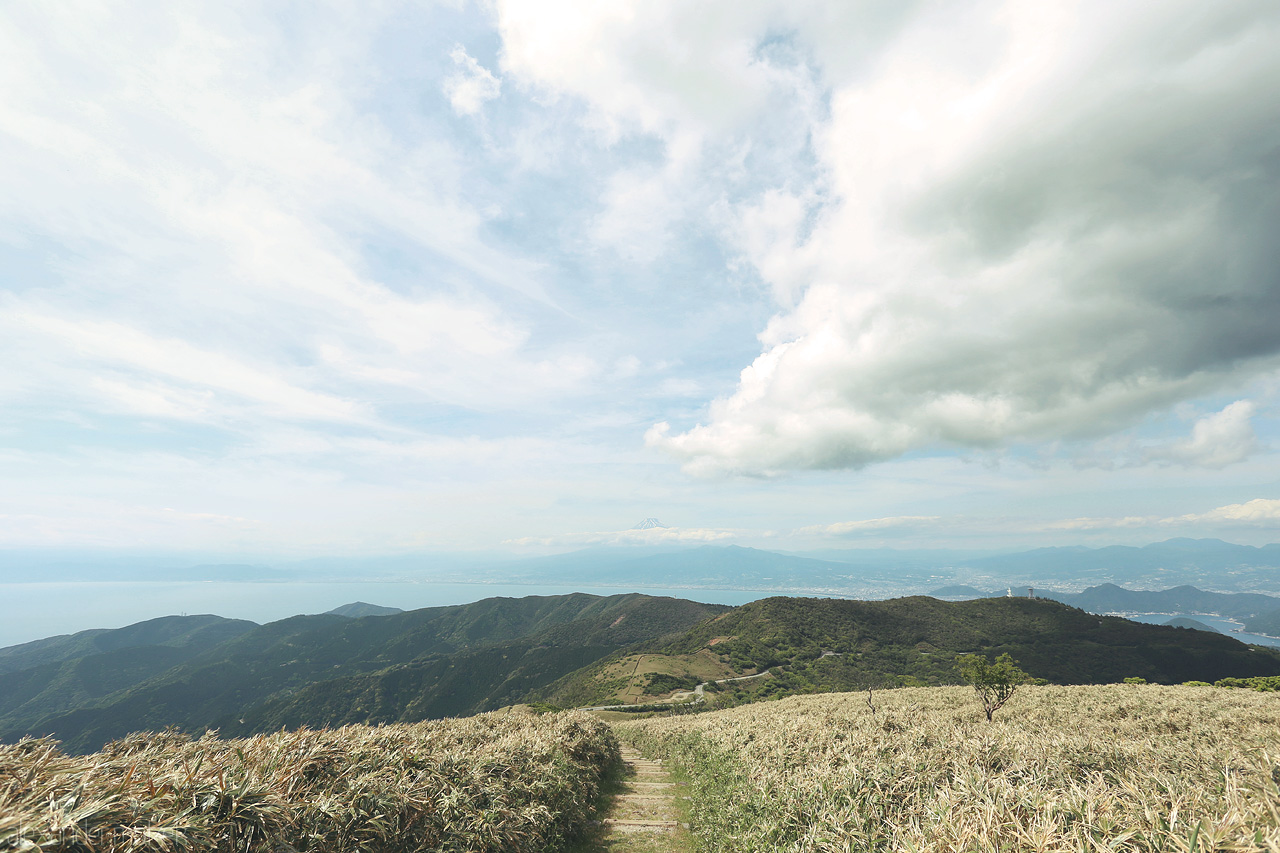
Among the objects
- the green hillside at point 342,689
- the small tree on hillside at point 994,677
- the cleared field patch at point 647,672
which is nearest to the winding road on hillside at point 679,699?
the cleared field patch at point 647,672

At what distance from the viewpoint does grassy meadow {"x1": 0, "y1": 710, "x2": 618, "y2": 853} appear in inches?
176

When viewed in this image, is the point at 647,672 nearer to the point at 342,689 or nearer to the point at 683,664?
the point at 683,664

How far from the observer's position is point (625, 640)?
166000 millimetres

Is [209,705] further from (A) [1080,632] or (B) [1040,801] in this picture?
(A) [1080,632]

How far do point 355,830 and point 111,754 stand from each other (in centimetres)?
455

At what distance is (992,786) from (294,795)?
32.9ft

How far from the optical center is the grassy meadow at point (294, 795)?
446 cm

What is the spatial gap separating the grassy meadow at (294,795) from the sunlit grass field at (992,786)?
15.3 feet

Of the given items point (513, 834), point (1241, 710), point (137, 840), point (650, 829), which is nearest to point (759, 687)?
point (1241, 710)

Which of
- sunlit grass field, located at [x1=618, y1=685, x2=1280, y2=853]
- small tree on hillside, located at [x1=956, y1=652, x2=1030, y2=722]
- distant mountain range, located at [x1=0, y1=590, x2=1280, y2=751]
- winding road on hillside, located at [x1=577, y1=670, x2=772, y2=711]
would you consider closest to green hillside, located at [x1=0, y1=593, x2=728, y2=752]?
distant mountain range, located at [x1=0, y1=590, x2=1280, y2=751]

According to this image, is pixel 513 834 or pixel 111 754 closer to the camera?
pixel 111 754

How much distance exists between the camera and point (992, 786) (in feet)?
22.1

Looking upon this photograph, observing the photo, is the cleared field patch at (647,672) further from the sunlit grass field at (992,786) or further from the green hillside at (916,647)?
the sunlit grass field at (992,786)

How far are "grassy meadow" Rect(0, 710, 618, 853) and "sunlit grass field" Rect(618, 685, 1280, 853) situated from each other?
4.65 m
